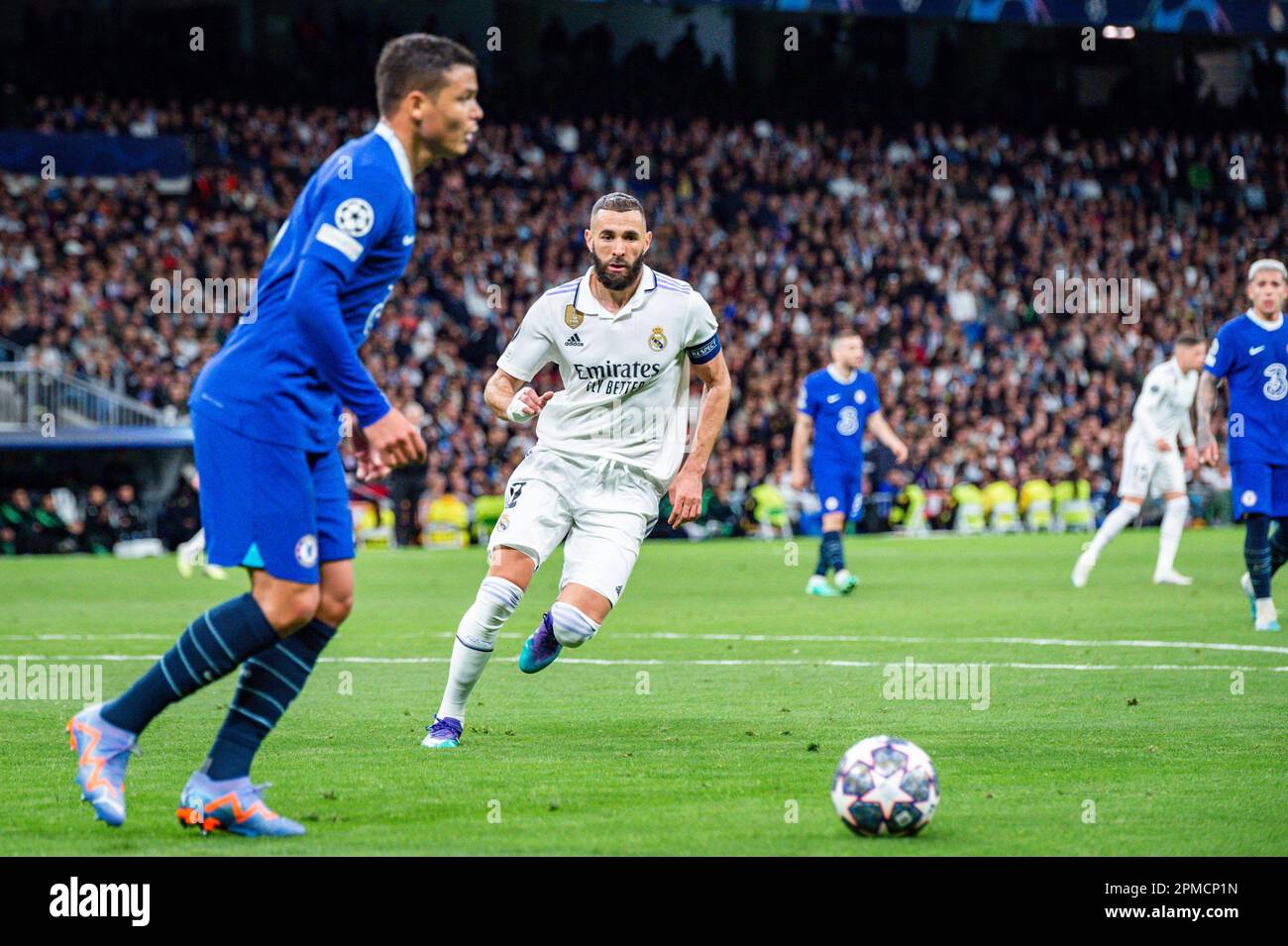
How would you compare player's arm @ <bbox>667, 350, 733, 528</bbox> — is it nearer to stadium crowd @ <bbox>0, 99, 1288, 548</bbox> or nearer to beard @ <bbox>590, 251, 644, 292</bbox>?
beard @ <bbox>590, 251, 644, 292</bbox>

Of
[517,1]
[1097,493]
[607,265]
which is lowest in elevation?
[1097,493]

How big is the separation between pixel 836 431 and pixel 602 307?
10355mm

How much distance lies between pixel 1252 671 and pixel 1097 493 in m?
25.7

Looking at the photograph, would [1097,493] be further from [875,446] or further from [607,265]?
[607,265]

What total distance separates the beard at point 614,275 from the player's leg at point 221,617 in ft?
9.48

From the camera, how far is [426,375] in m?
33.6

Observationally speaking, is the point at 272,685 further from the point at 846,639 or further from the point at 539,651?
the point at 846,639

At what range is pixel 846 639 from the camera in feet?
42.8

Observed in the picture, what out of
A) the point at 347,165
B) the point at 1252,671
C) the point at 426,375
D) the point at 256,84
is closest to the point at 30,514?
the point at 426,375

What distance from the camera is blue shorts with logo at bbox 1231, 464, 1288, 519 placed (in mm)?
12688

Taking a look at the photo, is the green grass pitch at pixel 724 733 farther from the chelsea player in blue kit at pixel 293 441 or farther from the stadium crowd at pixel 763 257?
the stadium crowd at pixel 763 257

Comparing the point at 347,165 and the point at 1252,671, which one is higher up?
the point at 347,165

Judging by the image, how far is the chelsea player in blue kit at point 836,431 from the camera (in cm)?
1816

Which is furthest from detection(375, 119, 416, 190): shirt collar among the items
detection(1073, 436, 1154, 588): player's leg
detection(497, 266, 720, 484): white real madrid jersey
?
detection(1073, 436, 1154, 588): player's leg
